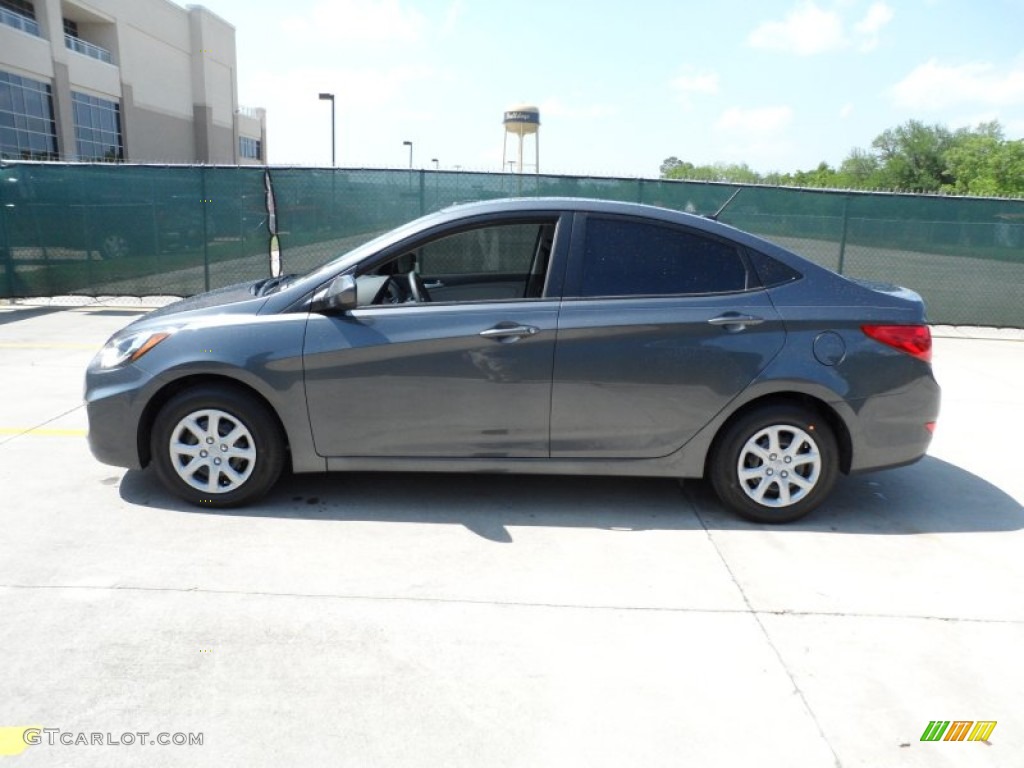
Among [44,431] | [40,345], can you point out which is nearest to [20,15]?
[40,345]

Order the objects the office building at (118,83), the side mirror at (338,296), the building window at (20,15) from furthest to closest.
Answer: the office building at (118,83), the building window at (20,15), the side mirror at (338,296)

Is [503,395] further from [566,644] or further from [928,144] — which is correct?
[928,144]

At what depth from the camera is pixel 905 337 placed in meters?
4.30

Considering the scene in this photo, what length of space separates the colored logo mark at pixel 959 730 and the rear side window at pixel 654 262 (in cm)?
232

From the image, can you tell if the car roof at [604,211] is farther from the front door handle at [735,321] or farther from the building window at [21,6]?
the building window at [21,6]

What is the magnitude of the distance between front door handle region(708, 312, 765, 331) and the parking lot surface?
109 cm

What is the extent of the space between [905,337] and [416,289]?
2.72m

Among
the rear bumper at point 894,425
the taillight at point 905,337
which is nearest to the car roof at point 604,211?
the taillight at point 905,337

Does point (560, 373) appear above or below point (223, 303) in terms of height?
below

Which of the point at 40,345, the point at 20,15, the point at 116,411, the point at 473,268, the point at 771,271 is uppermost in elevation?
the point at 20,15

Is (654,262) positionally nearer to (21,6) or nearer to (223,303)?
(223,303)

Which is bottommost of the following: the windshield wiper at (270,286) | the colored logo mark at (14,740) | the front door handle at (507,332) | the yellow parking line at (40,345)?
the colored logo mark at (14,740)

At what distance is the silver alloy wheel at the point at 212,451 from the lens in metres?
4.26

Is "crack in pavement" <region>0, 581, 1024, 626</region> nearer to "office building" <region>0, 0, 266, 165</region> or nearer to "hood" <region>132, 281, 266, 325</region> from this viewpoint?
"hood" <region>132, 281, 266, 325</region>
